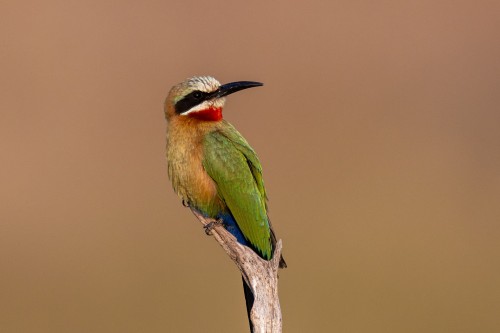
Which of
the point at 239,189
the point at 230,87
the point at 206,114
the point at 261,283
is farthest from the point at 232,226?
the point at 261,283

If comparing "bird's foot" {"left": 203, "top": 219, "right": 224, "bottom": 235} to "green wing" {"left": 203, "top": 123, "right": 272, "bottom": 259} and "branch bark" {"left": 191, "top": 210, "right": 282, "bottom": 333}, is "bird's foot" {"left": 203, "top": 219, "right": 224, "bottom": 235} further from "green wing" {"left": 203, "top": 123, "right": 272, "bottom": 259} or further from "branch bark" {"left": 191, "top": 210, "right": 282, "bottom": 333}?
"branch bark" {"left": 191, "top": 210, "right": 282, "bottom": 333}

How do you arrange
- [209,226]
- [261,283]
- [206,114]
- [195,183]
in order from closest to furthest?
1. [261,283]
2. [209,226]
3. [195,183]
4. [206,114]

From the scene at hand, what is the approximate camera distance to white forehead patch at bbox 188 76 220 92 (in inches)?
171

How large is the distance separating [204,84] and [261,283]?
122 cm

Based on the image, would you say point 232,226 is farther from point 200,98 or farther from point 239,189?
point 200,98

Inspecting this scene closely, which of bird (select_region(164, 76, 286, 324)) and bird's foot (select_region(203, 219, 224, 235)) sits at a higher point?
bird (select_region(164, 76, 286, 324))

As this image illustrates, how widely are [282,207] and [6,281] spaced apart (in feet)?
7.58

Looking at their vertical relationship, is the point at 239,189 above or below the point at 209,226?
above

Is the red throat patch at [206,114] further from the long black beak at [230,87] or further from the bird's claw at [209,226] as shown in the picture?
the bird's claw at [209,226]

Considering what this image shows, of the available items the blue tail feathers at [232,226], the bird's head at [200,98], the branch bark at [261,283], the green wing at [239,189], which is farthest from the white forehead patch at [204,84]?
the branch bark at [261,283]

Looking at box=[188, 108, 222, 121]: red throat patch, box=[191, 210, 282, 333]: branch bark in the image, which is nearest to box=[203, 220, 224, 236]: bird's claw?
box=[191, 210, 282, 333]: branch bark

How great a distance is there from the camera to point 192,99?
4.36m

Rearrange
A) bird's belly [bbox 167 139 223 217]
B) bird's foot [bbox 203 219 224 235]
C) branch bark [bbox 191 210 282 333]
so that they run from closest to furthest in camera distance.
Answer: branch bark [bbox 191 210 282 333], bird's foot [bbox 203 219 224 235], bird's belly [bbox 167 139 223 217]

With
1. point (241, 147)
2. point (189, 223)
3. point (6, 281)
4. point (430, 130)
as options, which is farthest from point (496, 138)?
point (241, 147)
